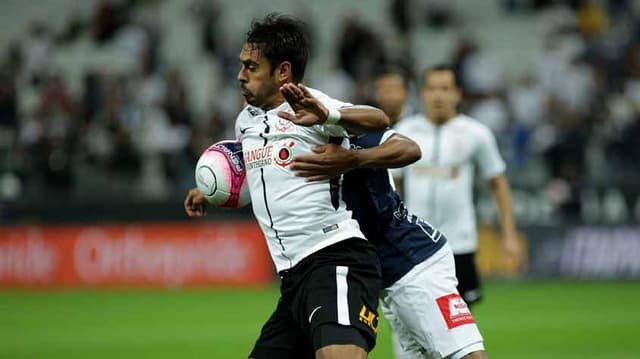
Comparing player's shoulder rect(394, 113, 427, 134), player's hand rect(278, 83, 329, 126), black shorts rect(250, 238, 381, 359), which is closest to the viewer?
player's hand rect(278, 83, 329, 126)

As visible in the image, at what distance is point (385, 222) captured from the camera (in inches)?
255

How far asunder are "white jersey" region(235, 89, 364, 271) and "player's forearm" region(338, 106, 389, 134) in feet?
0.48

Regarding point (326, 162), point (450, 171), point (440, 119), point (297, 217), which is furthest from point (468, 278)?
point (326, 162)

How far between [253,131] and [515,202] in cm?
1264

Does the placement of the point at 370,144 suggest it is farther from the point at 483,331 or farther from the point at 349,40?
the point at 349,40

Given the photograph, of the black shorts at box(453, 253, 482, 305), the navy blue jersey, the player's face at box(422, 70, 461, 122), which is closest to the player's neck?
the player's face at box(422, 70, 461, 122)

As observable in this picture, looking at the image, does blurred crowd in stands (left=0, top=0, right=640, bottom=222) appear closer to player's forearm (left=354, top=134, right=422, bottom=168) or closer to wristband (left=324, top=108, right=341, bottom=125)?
player's forearm (left=354, top=134, right=422, bottom=168)

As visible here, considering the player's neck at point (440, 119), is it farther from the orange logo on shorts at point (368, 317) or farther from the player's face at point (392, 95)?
the orange logo on shorts at point (368, 317)

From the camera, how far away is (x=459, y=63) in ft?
66.3

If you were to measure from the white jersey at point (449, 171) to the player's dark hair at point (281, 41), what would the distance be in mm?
3060

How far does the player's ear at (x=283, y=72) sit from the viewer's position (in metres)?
Result: 6.03

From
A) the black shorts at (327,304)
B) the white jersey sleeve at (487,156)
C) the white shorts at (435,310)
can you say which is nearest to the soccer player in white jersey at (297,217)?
the black shorts at (327,304)

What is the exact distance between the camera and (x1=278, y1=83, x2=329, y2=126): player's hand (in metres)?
5.55

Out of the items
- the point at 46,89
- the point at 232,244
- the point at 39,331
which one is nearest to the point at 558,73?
the point at 232,244
